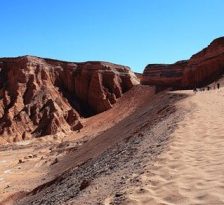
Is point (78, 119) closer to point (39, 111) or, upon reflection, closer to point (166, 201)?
point (39, 111)

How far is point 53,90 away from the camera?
72875mm

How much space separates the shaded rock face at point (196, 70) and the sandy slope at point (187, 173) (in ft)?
134

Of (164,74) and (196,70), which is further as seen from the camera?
(164,74)

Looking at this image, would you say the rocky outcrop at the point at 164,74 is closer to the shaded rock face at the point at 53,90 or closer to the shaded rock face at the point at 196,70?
the shaded rock face at the point at 196,70

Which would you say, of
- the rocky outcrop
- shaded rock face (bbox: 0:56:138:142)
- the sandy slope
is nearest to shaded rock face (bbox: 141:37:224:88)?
the rocky outcrop

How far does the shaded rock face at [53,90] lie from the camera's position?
6475cm

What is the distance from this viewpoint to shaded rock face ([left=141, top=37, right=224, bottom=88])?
52.9 meters

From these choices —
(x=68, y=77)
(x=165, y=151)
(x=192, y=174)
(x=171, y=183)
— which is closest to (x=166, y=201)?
(x=171, y=183)

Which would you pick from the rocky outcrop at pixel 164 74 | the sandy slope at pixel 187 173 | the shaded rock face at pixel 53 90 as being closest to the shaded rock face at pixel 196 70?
the rocky outcrop at pixel 164 74

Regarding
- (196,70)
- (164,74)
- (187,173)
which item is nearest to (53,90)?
(164,74)

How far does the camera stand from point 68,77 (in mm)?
75000

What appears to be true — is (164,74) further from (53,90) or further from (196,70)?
(53,90)

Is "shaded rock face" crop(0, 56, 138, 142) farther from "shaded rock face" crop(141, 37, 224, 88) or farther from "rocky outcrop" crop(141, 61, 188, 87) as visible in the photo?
"shaded rock face" crop(141, 37, 224, 88)

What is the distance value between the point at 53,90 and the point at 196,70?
88.3 ft
